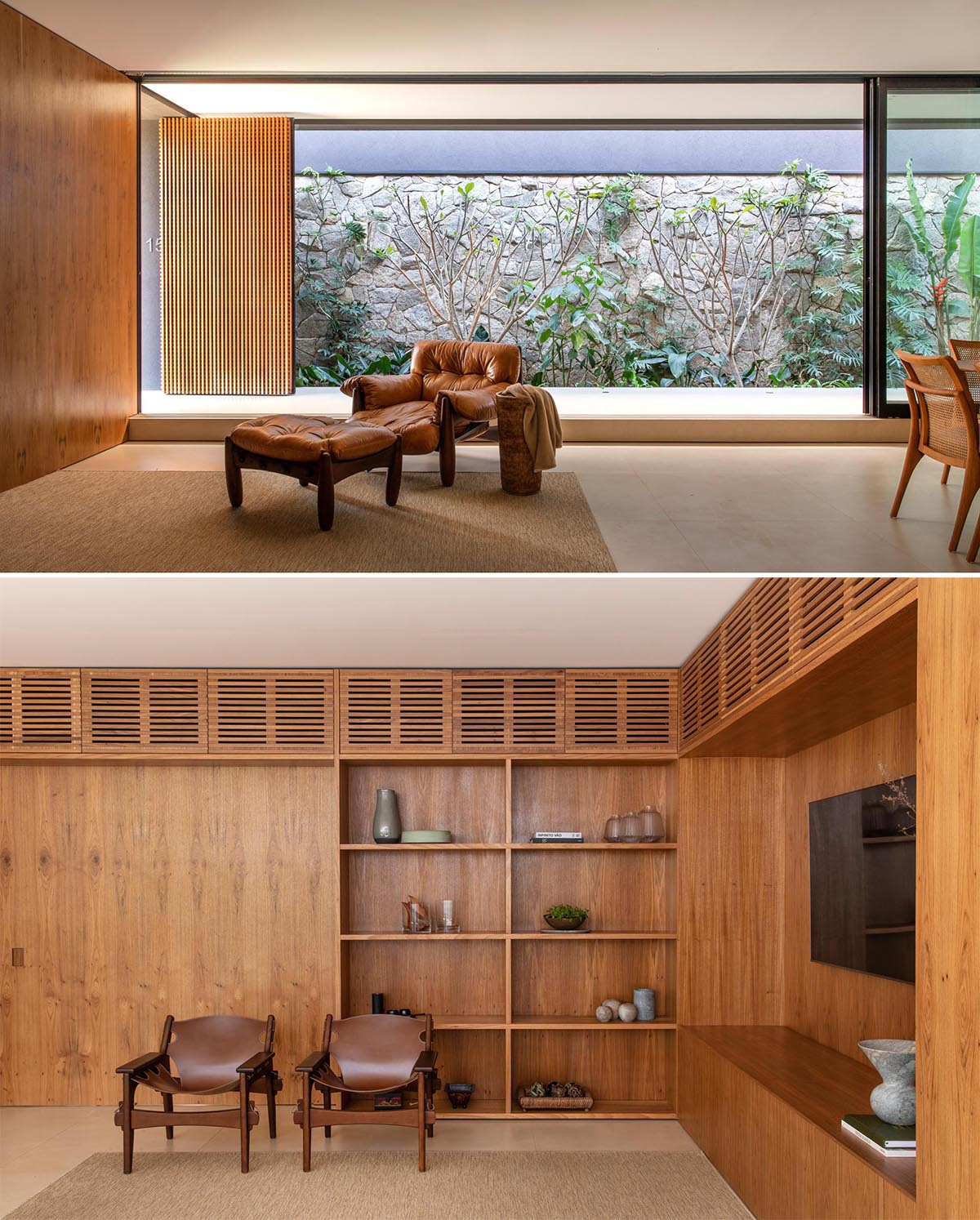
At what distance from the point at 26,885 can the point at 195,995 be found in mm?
1236

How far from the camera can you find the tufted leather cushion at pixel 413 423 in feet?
18.7

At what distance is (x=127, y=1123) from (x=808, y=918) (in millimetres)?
3627

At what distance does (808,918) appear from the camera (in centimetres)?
577

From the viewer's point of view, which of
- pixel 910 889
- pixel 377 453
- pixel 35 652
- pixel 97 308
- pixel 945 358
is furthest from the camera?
pixel 97 308

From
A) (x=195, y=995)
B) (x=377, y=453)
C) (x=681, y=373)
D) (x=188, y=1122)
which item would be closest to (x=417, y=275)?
(x=681, y=373)

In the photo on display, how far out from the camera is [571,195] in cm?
927

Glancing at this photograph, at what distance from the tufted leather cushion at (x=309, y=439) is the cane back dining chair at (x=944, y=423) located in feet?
8.10

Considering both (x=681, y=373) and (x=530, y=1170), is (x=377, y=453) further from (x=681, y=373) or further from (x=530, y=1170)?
(x=681, y=373)

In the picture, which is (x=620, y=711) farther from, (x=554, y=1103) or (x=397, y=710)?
(x=554, y=1103)

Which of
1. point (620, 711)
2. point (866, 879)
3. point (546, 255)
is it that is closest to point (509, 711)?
point (620, 711)

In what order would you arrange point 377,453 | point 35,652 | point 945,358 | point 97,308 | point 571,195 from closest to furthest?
point 945,358 < point 377,453 < point 35,652 < point 97,308 < point 571,195

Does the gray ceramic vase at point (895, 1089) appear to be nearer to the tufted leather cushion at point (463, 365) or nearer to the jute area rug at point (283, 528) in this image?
the jute area rug at point (283, 528)

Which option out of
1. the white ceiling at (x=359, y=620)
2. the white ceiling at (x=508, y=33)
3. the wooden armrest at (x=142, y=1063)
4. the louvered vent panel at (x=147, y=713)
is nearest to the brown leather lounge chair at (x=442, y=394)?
the white ceiling at (x=359, y=620)

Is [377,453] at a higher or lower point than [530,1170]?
higher
